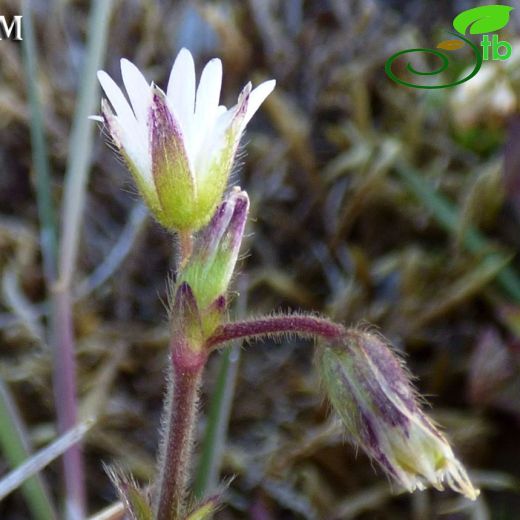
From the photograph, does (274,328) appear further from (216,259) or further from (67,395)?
(67,395)


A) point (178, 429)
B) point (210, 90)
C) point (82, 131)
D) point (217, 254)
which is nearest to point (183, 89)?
point (210, 90)

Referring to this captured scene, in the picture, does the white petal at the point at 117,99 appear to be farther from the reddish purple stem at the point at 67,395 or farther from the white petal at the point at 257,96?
the reddish purple stem at the point at 67,395

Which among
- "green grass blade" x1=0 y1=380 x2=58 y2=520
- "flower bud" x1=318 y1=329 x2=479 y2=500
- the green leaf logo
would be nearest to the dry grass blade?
"green grass blade" x1=0 y1=380 x2=58 y2=520

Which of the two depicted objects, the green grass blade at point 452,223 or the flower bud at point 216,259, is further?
the green grass blade at point 452,223

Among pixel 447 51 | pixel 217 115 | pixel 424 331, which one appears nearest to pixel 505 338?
pixel 424 331

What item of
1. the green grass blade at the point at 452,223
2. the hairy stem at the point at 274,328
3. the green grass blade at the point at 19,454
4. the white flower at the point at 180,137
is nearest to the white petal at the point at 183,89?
the white flower at the point at 180,137
